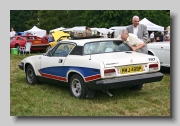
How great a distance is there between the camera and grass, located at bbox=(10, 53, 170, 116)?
5.45 meters

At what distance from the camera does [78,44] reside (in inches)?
260

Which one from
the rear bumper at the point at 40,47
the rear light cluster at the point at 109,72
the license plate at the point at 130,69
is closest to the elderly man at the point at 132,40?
the license plate at the point at 130,69

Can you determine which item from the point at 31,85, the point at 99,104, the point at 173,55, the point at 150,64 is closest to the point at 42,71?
the point at 31,85

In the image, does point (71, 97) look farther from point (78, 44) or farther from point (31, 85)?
point (31, 85)

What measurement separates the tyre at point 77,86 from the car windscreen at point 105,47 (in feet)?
2.00

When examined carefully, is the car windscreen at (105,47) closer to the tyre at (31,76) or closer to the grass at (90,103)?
the grass at (90,103)

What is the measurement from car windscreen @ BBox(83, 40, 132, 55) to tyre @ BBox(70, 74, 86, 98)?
61 centimetres

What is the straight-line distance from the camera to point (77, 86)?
6320mm

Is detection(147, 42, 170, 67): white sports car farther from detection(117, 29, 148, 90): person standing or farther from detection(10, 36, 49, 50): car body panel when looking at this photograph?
detection(10, 36, 49, 50): car body panel

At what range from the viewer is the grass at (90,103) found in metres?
5.45

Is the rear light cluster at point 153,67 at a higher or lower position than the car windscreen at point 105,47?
lower

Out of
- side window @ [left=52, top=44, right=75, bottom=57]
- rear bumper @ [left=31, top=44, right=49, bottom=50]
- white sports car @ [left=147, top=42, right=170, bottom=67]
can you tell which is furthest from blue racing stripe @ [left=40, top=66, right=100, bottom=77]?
rear bumper @ [left=31, top=44, right=49, bottom=50]

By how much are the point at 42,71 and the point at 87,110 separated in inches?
91.1

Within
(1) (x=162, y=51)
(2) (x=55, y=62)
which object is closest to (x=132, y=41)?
(2) (x=55, y=62)
